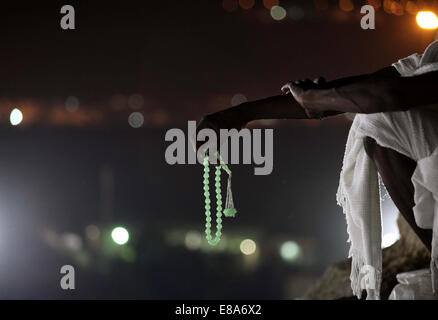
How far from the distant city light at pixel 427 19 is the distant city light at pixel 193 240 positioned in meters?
1.38

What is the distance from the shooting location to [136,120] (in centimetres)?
267

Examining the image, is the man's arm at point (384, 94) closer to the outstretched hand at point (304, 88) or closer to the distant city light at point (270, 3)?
the outstretched hand at point (304, 88)

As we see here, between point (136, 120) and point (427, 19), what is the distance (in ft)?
4.47

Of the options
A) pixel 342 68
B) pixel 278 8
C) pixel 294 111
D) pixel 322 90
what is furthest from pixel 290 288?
pixel 322 90

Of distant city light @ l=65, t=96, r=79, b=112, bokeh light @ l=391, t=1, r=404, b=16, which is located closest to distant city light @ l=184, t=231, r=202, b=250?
distant city light @ l=65, t=96, r=79, b=112

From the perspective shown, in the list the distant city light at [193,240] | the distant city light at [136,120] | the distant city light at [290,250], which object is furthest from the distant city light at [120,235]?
the distant city light at [290,250]

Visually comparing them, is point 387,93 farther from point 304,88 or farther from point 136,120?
point 136,120

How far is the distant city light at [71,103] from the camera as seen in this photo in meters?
2.70

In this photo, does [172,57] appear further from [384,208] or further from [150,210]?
[384,208]

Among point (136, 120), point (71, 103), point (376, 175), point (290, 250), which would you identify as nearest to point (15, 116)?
point (71, 103)

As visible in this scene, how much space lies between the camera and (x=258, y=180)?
2.62 meters

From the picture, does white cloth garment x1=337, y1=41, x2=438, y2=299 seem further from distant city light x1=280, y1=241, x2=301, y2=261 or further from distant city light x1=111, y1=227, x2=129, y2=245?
distant city light x1=111, y1=227, x2=129, y2=245

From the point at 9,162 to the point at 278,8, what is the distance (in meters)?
1.45

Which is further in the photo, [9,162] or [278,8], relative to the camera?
[9,162]
